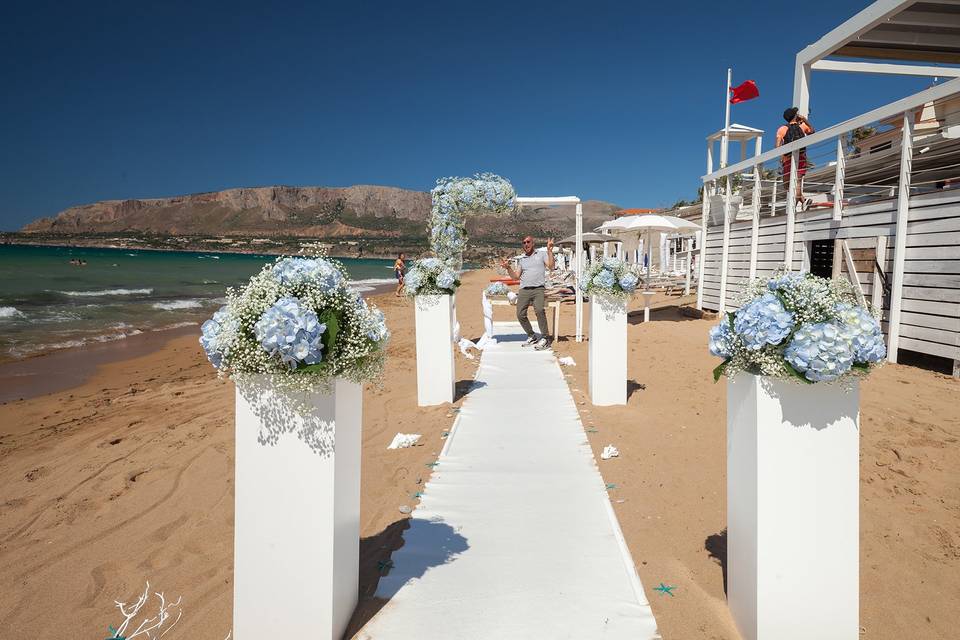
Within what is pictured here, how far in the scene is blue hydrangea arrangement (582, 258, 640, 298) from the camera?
6188 mm

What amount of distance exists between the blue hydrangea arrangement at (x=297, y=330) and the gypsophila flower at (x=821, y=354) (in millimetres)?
1780

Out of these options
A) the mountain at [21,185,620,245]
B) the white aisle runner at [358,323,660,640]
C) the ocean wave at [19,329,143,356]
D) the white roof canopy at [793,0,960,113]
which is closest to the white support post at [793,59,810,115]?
the white roof canopy at [793,0,960,113]

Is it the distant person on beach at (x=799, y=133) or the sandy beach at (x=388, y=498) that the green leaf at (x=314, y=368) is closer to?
the sandy beach at (x=388, y=498)

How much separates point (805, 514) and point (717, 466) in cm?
227

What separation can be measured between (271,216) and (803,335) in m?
152

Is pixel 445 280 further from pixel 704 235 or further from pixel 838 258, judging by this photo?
pixel 704 235

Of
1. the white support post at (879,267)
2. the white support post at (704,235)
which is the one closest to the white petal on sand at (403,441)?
the white support post at (879,267)

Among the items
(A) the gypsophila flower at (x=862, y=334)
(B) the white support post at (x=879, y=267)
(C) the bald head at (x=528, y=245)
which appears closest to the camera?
(A) the gypsophila flower at (x=862, y=334)

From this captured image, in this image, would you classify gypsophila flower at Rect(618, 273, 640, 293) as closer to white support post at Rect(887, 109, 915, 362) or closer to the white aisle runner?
the white aisle runner

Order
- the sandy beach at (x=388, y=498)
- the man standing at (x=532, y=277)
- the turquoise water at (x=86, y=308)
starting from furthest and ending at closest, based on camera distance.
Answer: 1. the turquoise water at (x=86, y=308)
2. the man standing at (x=532, y=277)
3. the sandy beach at (x=388, y=498)

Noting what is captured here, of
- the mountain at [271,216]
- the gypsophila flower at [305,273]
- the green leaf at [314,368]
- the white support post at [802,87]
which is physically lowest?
the green leaf at [314,368]

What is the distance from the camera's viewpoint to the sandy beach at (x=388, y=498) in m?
2.70

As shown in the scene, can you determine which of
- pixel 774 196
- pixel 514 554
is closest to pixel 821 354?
pixel 514 554

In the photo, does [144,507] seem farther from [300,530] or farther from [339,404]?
[339,404]
